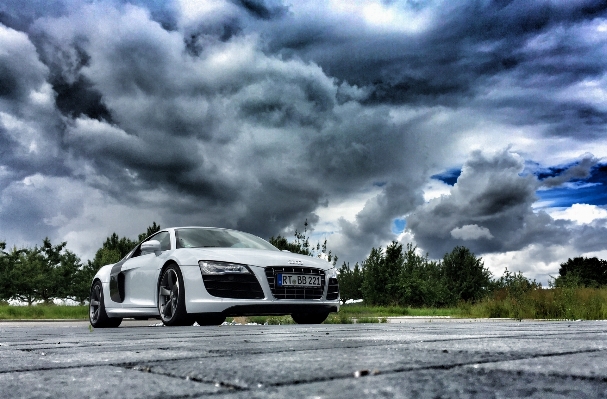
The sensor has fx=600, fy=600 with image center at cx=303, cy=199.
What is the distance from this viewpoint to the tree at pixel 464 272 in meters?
49.0

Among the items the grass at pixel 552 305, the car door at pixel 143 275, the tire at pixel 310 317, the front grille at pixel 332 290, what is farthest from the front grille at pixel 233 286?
the grass at pixel 552 305

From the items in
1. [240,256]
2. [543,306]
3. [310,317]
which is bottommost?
[543,306]

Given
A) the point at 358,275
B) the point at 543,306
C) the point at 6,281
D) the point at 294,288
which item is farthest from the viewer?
the point at 358,275

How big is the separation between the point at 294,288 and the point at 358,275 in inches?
1650

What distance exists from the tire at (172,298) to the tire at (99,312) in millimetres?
1835

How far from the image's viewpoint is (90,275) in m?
41.5

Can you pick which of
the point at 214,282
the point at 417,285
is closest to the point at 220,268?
the point at 214,282

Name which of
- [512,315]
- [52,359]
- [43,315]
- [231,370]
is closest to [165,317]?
[52,359]

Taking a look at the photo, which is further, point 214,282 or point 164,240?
point 164,240

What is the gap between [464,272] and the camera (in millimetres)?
51094

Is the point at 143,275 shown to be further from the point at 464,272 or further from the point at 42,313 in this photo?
the point at 464,272

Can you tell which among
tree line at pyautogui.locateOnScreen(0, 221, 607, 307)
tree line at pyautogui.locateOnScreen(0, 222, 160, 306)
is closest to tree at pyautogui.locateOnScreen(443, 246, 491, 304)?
tree line at pyautogui.locateOnScreen(0, 221, 607, 307)

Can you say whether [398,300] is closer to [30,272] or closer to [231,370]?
[30,272]

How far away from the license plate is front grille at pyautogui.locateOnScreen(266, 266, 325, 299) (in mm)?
37
